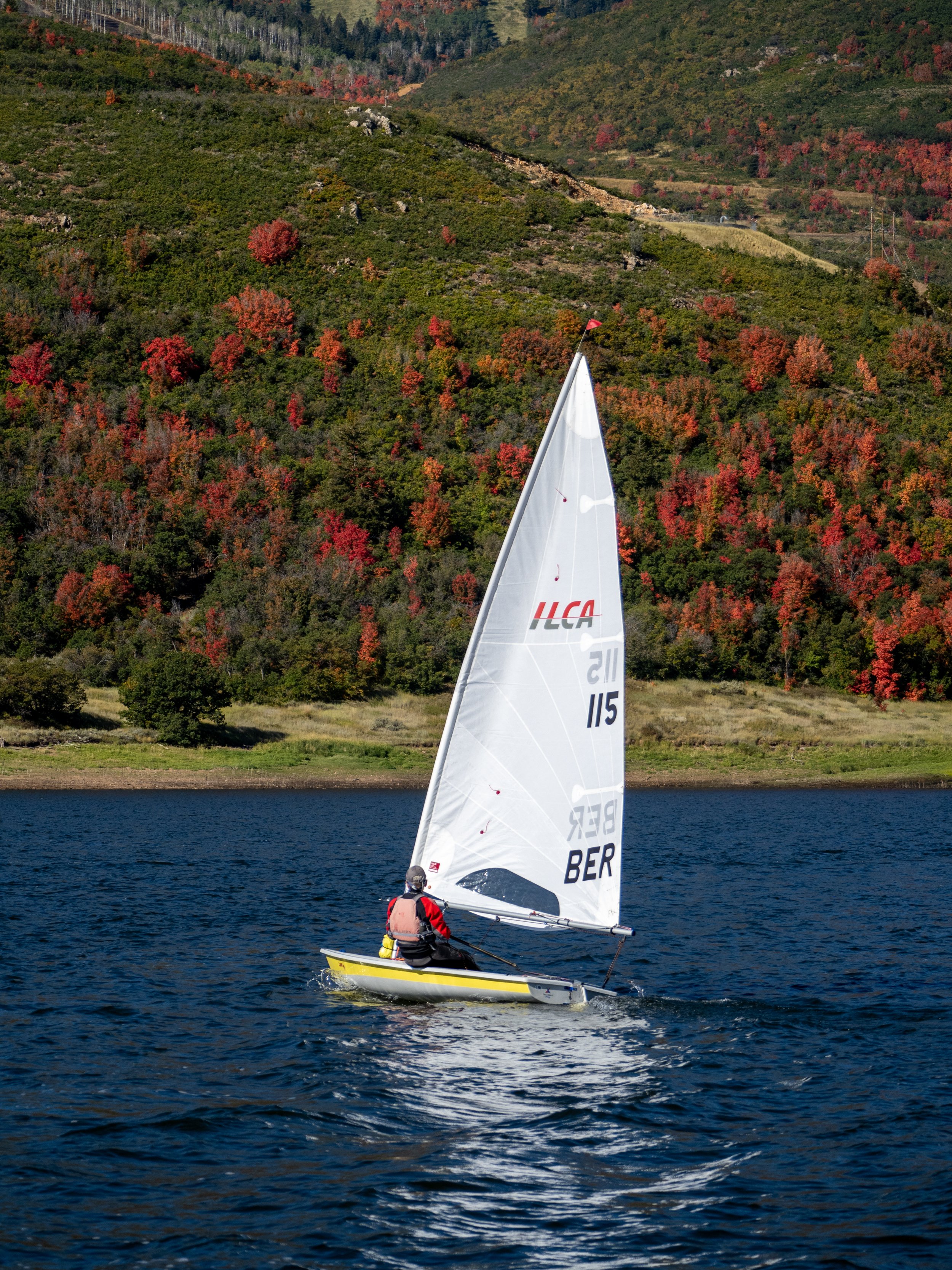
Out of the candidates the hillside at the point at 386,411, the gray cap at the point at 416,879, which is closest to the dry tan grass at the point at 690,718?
the hillside at the point at 386,411

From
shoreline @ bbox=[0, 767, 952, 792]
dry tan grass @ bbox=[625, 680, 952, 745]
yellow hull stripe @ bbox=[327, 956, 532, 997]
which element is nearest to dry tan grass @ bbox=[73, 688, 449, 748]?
shoreline @ bbox=[0, 767, 952, 792]

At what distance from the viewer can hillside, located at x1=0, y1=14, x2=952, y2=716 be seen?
70.2 metres

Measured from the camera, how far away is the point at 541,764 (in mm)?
18922

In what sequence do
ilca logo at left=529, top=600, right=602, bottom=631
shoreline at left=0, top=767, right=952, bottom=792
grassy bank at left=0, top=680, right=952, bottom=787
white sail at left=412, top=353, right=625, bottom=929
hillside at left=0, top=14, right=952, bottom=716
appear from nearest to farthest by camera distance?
white sail at left=412, top=353, right=625, bottom=929
ilca logo at left=529, top=600, right=602, bottom=631
shoreline at left=0, top=767, right=952, bottom=792
grassy bank at left=0, top=680, right=952, bottom=787
hillside at left=0, top=14, right=952, bottom=716

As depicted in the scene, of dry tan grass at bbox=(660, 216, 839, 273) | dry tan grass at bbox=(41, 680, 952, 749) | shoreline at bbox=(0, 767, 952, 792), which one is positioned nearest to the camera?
shoreline at bbox=(0, 767, 952, 792)

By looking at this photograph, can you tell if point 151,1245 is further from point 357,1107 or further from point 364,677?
point 364,677

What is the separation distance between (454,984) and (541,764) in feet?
11.3

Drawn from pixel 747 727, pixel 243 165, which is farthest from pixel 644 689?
pixel 243 165

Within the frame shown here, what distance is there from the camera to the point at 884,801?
174 ft

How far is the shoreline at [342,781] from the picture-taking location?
52.5 metres

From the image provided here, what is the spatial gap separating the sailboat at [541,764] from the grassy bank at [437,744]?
120 feet

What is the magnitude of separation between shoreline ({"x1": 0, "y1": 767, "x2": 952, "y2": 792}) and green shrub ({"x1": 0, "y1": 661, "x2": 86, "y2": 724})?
15.8ft

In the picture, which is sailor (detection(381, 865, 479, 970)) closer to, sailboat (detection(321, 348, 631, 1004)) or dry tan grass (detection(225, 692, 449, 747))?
sailboat (detection(321, 348, 631, 1004))

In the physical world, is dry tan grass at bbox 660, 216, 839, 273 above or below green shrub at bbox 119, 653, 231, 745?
above
